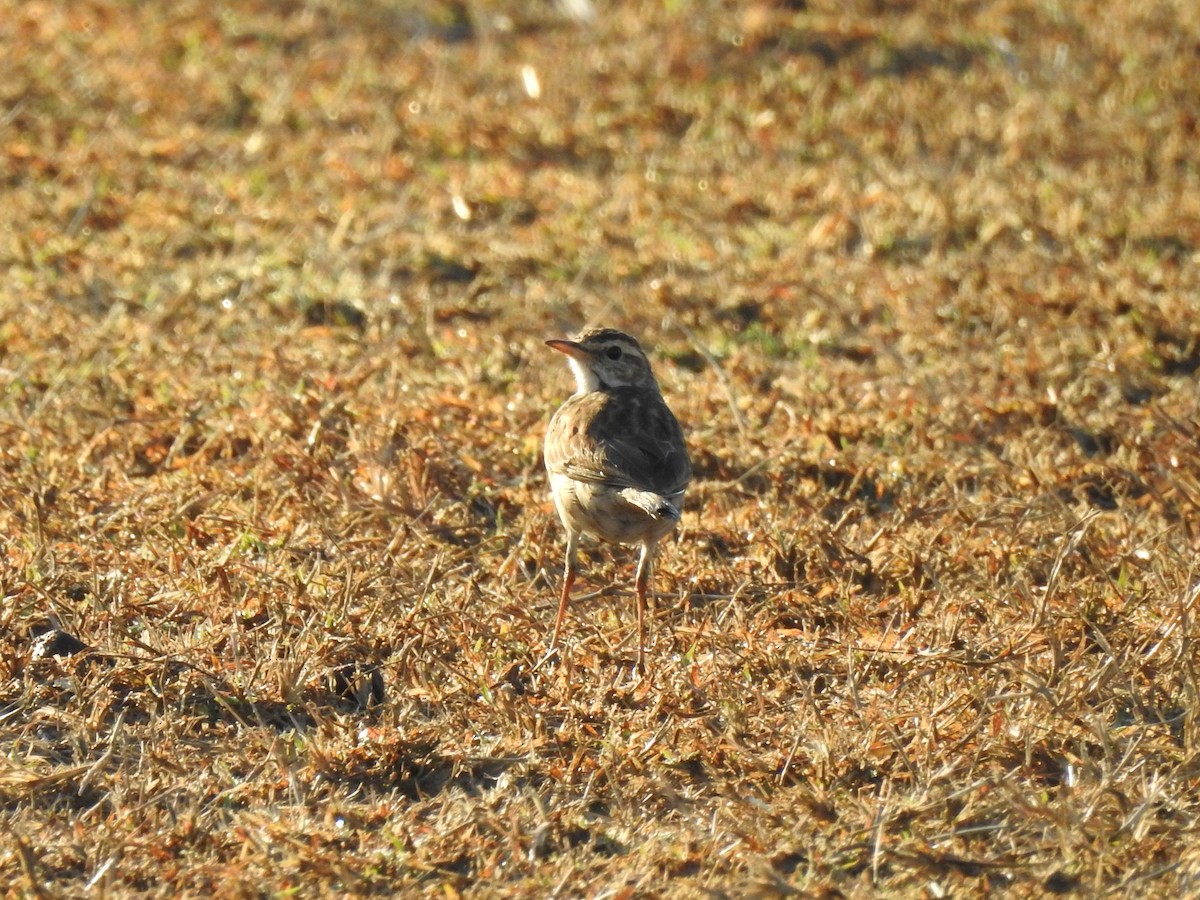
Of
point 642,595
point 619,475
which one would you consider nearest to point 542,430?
point 619,475

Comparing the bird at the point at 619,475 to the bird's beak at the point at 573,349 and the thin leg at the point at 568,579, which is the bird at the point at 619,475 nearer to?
the thin leg at the point at 568,579

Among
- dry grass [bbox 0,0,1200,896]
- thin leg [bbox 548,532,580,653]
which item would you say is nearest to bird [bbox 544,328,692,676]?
thin leg [bbox 548,532,580,653]

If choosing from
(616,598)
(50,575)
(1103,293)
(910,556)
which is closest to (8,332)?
(50,575)

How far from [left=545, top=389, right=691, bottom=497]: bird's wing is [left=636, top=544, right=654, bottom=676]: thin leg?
26 centimetres

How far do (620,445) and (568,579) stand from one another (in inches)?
20.6

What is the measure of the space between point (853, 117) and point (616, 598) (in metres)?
6.31

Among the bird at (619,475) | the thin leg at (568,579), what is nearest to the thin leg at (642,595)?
the bird at (619,475)

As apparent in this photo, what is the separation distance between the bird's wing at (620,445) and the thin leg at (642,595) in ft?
0.86

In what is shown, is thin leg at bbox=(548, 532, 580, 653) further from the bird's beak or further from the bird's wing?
the bird's beak

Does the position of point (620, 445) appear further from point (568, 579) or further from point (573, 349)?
point (573, 349)

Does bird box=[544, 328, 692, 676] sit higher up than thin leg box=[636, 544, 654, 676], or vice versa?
bird box=[544, 328, 692, 676]

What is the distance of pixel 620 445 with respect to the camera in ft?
21.5

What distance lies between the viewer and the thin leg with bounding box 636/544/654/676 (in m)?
6.08

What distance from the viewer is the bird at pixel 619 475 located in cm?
631
